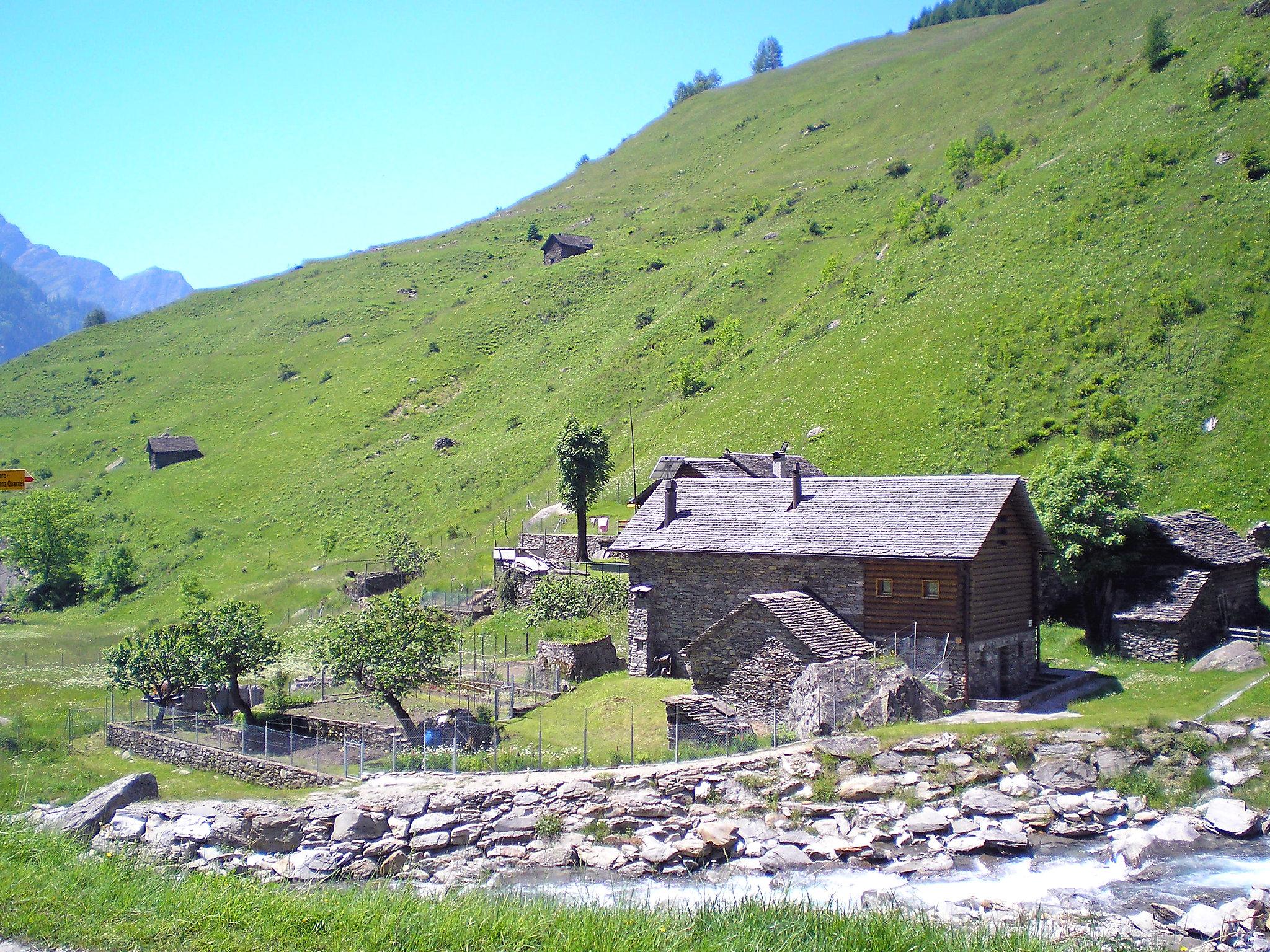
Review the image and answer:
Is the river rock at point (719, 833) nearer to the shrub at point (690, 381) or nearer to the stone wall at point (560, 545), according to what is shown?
the stone wall at point (560, 545)

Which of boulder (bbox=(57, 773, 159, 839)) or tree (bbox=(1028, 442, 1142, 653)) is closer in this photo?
boulder (bbox=(57, 773, 159, 839))

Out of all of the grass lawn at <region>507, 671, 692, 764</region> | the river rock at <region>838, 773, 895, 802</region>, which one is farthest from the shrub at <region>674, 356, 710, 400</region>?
the river rock at <region>838, 773, 895, 802</region>

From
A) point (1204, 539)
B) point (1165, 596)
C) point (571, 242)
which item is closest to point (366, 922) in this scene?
point (1165, 596)

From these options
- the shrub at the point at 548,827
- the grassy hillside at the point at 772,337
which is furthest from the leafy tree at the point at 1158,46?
the shrub at the point at 548,827

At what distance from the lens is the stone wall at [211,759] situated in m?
26.7

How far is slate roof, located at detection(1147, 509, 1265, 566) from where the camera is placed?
34.8m

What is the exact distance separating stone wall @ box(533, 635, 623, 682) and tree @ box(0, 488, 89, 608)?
188 ft

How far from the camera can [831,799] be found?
22266 millimetres

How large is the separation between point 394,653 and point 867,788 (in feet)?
53.1

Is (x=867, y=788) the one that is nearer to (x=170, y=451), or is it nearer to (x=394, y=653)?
(x=394, y=653)

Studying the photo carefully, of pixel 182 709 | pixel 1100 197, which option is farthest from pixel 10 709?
pixel 1100 197

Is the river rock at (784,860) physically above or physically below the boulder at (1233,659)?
below

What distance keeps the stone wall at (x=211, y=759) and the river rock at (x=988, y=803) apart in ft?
54.3

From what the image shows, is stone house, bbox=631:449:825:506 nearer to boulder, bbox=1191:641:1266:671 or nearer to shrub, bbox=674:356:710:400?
boulder, bbox=1191:641:1266:671
